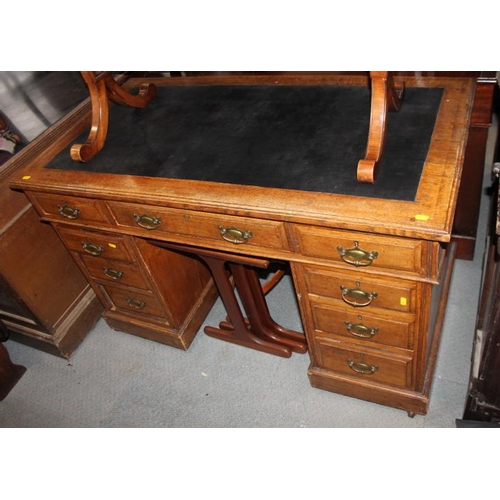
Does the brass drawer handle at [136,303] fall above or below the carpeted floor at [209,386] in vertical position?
→ above

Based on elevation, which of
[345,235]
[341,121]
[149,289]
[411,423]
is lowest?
[411,423]

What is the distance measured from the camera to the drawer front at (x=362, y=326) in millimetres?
1529

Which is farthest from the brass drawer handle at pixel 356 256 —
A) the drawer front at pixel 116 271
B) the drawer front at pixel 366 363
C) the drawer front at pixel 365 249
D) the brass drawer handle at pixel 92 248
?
the brass drawer handle at pixel 92 248

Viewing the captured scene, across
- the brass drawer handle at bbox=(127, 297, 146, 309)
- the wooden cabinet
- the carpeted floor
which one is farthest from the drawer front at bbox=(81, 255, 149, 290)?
the carpeted floor

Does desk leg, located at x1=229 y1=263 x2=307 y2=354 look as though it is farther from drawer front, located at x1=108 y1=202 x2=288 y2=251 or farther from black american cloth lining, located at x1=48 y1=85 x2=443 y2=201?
black american cloth lining, located at x1=48 y1=85 x2=443 y2=201

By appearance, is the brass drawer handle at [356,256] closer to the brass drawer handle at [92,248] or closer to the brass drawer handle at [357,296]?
the brass drawer handle at [357,296]

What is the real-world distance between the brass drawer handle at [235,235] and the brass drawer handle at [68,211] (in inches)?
A: 26.5

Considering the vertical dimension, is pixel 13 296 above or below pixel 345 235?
below

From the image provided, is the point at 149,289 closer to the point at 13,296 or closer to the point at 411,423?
the point at 13,296

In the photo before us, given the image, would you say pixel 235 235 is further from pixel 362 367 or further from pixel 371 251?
pixel 362 367

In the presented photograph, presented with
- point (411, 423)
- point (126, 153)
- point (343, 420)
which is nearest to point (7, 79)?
point (126, 153)

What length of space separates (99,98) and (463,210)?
179cm

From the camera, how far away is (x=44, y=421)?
218 centimetres

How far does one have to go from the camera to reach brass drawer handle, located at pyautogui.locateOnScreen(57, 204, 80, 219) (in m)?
1.79
